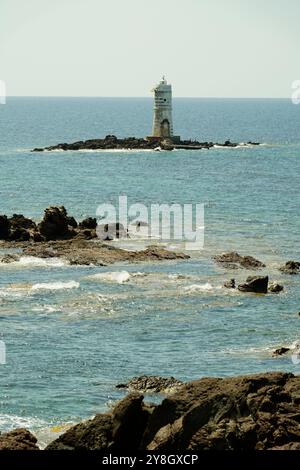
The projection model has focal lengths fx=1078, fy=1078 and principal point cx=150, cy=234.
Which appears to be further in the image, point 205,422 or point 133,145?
point 133,145

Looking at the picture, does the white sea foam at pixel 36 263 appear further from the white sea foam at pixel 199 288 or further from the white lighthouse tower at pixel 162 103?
the white lighthouse tower at pixel 162 103

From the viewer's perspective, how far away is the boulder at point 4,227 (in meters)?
63.9

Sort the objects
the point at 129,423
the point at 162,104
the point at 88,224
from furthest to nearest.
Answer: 1. the point at 162,104
2. the point at 88,224
3. the point at 129,423

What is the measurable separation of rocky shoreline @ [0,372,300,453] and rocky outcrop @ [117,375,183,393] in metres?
8.89

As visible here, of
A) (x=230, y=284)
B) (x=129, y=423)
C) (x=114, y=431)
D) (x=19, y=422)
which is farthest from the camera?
→ (x=230, y=284)

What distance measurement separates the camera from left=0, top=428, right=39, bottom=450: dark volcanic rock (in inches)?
1011

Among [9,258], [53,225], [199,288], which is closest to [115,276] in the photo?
[199,288]

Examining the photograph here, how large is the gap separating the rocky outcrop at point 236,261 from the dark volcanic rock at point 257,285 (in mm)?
6100

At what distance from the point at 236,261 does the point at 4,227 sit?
14.7 m

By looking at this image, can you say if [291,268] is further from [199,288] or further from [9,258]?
[9,258]

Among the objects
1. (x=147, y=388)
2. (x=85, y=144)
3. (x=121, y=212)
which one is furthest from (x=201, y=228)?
(x=85, y=144)

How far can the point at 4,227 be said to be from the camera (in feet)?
211

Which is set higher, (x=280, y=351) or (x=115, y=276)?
(x=115, y=276)

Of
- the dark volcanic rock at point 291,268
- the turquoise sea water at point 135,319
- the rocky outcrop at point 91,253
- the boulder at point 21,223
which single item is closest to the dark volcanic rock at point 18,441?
the turquoise sea water at point 135,319
